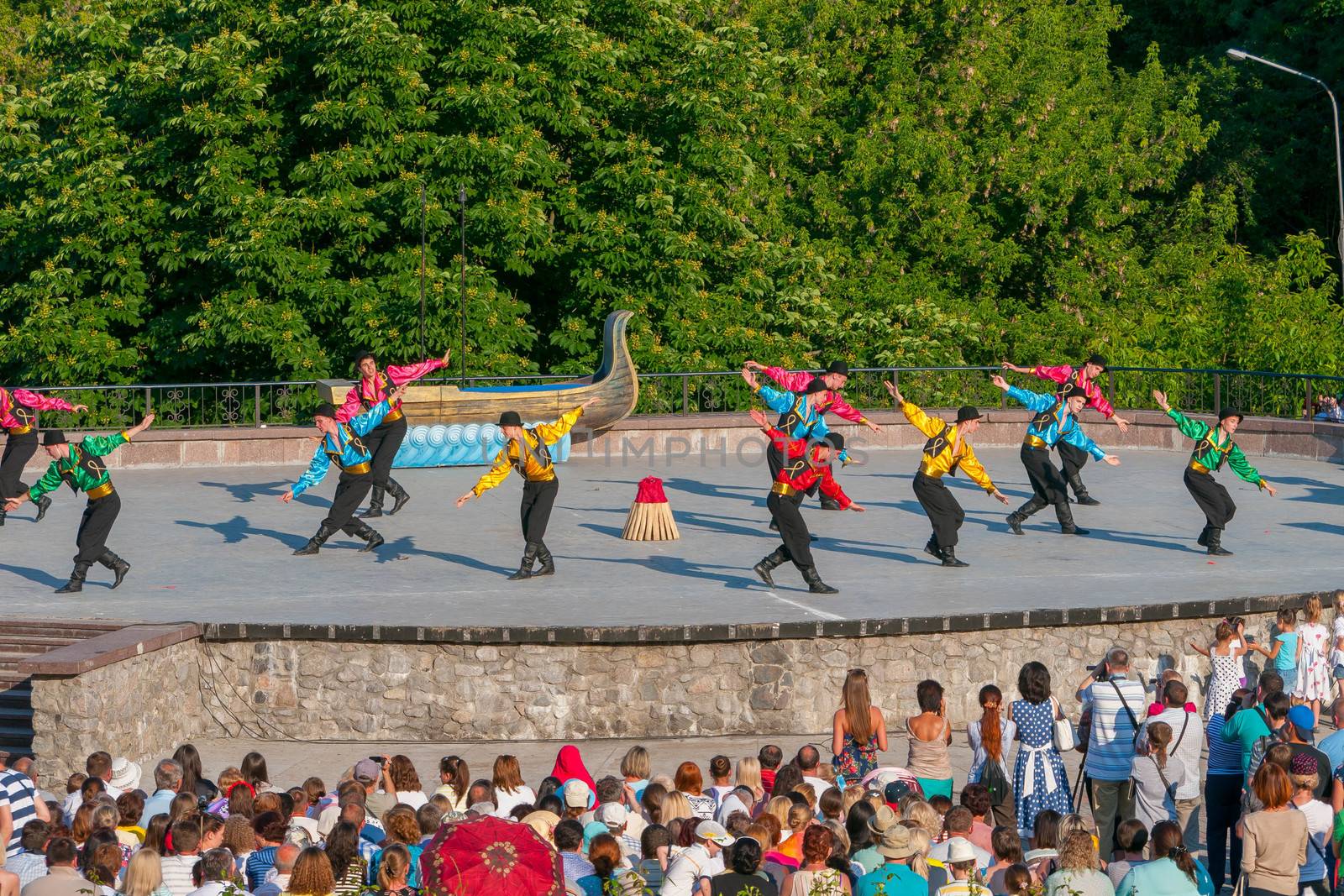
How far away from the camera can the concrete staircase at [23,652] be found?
45.9 feet

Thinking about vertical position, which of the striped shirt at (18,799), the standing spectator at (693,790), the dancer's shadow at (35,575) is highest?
the standing spectator at (693,790)

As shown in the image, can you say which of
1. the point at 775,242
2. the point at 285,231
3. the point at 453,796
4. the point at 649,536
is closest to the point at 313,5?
the point at 285,231

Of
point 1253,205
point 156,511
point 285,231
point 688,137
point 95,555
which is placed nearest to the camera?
point 95,555

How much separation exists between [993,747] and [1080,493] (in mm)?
11904

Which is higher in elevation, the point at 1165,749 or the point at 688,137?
the point at 688,137

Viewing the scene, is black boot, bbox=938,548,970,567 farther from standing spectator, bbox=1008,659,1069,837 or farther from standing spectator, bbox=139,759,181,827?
standing spectator, bbox=139,759,181,827

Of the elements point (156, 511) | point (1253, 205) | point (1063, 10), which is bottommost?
point (156, 511)

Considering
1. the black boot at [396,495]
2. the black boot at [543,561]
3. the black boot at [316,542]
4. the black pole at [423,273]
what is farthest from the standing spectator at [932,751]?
the black pole at [423,273]

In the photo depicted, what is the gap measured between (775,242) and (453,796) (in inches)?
997

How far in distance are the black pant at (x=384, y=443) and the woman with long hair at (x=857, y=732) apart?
10.6 metres

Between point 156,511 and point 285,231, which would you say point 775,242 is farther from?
point 156,511

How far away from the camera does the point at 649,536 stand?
19.4 metres

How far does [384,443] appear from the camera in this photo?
20156 millimetres

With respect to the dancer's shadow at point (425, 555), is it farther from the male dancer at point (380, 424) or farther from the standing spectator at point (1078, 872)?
the standing spectator at point (1078, 872)
